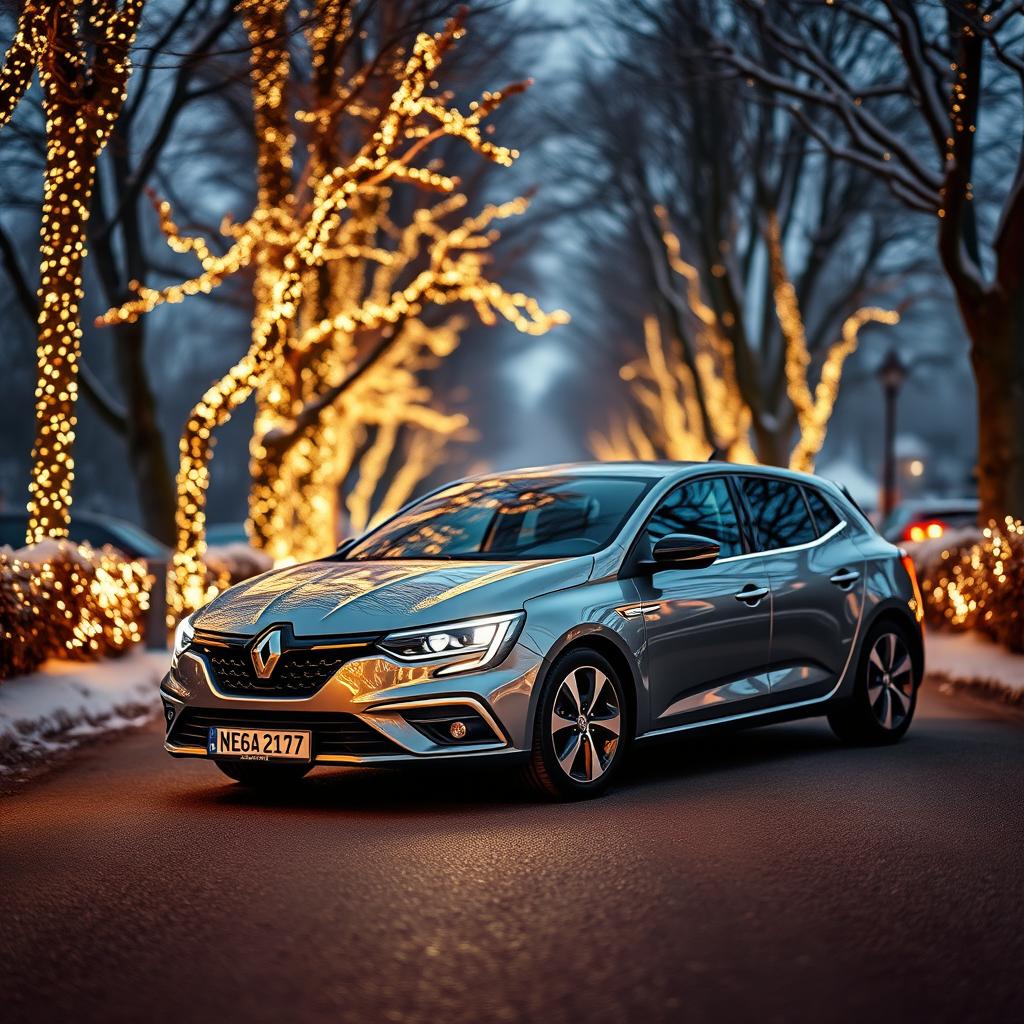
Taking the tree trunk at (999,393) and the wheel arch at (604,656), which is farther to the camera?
the tree trunk at (999,393)

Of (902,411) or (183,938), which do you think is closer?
(183,938)

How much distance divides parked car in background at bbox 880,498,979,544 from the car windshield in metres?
14.1

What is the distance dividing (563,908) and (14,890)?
191 cm

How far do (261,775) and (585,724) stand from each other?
1700 mm

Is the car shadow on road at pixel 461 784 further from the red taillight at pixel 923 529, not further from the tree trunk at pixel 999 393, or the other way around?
the red taillight at pixel 923 529

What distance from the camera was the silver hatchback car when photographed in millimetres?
7535

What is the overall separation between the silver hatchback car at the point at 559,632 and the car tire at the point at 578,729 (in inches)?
0.4

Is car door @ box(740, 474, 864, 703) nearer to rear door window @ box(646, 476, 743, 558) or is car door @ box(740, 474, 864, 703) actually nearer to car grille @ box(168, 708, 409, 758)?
rear door window @ box(646, 476, 743, 558)

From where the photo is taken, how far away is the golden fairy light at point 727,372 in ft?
100

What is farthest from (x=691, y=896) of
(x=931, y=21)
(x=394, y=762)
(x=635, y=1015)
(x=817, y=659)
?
(x=931, y=21)

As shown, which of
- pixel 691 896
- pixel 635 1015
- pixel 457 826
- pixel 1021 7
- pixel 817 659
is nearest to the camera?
pixel 635 1015

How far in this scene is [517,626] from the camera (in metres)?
7.67

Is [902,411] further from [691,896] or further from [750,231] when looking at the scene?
[691,896]

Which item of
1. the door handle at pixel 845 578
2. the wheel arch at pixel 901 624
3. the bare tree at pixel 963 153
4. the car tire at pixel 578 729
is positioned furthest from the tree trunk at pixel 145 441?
the car tire at pixel 578 729
